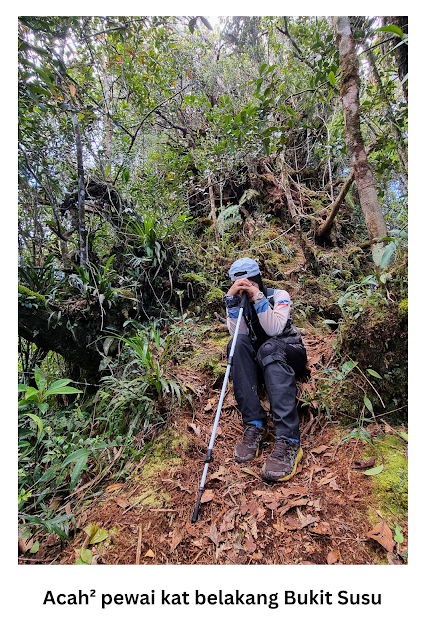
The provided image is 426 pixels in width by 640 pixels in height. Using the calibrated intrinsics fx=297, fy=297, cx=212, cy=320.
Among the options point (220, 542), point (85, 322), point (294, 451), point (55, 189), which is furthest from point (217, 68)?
point (220, 542)

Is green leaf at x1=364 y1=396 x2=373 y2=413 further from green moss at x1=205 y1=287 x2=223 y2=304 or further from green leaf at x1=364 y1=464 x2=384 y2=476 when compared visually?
green moss at x1=205 y1=287 x2=223 y2=304

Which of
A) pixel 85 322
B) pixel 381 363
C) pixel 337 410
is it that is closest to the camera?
pixel 381 363

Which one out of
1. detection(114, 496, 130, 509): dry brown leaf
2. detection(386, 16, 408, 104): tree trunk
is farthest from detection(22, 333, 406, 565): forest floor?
detection(386, 16, 408, 104): tree trunk

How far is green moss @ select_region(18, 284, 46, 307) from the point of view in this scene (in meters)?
3.05

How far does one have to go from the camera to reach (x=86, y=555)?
71.4 inches

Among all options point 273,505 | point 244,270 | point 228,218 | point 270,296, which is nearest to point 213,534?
point 273,505

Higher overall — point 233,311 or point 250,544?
point 233,311

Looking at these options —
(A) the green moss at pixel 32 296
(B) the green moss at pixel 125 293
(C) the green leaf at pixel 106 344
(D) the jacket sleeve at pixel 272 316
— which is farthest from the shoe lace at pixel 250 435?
(A) the green moss at pixel 32 296

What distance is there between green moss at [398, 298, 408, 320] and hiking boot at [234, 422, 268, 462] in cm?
142

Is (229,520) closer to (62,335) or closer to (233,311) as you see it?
(233,311)

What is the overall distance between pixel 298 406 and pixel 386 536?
122 cm

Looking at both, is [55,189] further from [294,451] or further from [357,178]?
[294,451]

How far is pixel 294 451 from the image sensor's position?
229 cm

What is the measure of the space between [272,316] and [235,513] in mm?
1637
